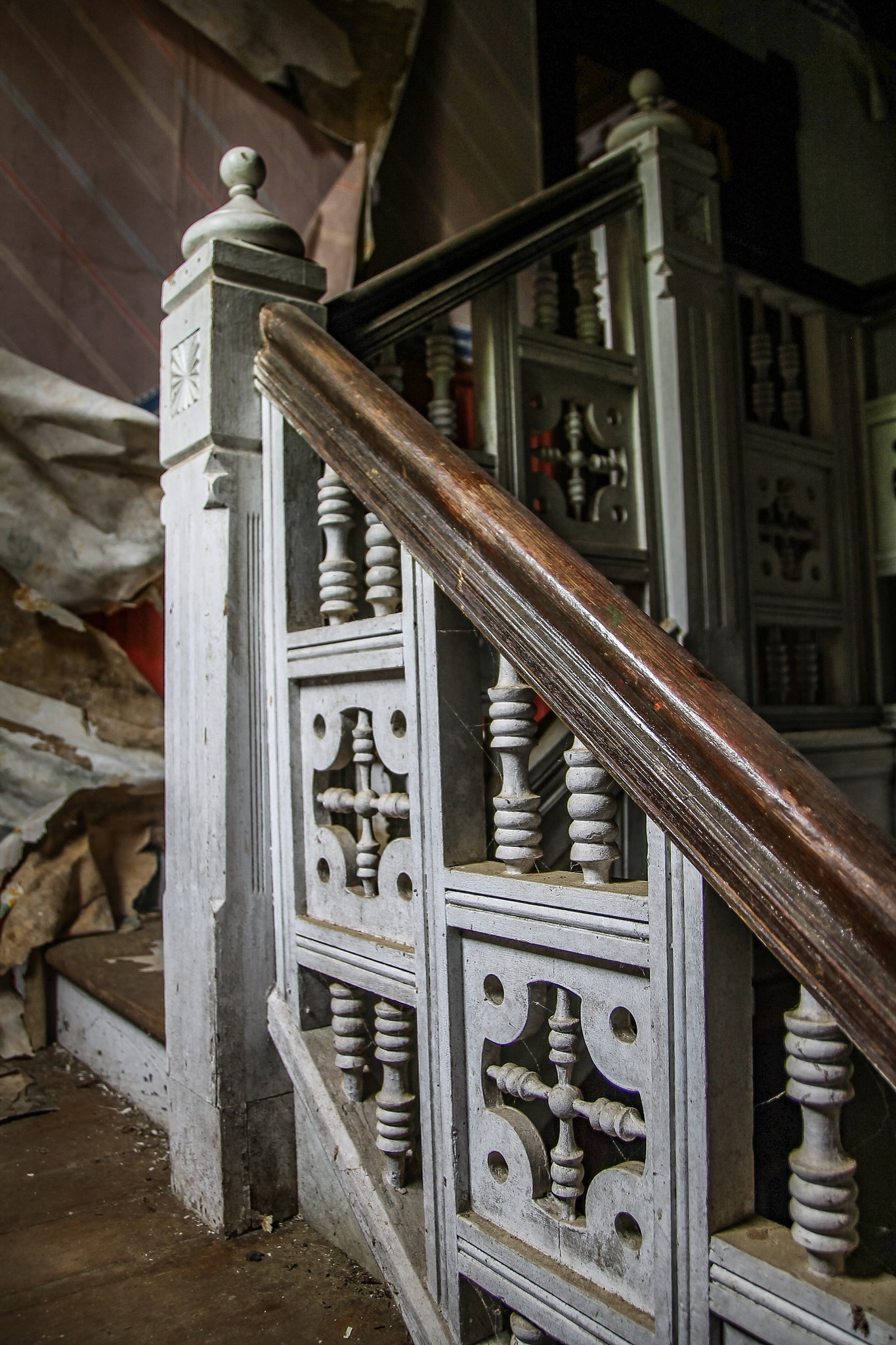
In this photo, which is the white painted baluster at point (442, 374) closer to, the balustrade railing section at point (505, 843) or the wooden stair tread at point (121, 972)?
the balustrade railing section at point (505, 843)

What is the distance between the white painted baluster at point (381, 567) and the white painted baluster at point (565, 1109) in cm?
64

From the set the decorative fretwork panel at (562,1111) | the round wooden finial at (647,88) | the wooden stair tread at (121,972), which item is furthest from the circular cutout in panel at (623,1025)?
the round wooden finial at (647,88)

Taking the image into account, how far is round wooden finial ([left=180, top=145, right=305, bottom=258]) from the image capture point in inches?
69.1

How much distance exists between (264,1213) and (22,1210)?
0.43 metres

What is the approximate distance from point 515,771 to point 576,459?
125cm

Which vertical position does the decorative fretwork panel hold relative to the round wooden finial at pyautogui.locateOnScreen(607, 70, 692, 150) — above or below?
below

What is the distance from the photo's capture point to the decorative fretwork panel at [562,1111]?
40.0 inches

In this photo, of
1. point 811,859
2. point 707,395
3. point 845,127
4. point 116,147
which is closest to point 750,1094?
point 811,859

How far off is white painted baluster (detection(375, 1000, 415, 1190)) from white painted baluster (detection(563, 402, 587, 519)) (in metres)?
1.31

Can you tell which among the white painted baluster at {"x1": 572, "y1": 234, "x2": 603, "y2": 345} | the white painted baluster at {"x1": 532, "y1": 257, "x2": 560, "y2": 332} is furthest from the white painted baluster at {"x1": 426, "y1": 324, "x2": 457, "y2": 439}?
the white painted baluster at {"x1": 572, "y1": 234, "x2": 603, "y2": 345}

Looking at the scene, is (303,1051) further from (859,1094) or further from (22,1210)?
(859,1094)

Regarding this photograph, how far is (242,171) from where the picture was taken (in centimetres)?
187

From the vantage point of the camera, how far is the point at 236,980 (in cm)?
167

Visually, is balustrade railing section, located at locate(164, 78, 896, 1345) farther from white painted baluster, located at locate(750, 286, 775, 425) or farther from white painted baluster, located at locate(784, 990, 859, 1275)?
white painted baluster, located at locate(750, 286, 775, 425)
